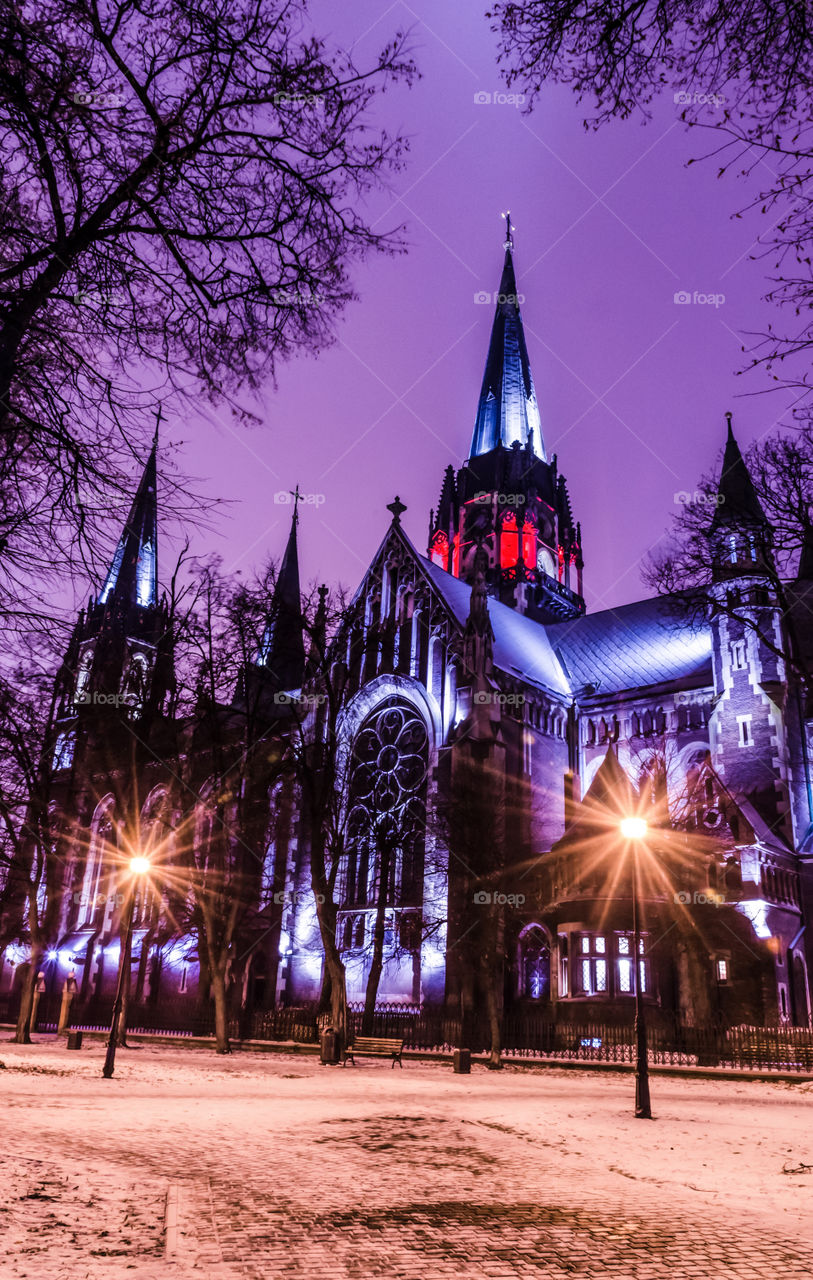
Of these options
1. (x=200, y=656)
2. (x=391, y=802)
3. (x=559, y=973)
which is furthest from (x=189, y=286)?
(x=391, y=802)

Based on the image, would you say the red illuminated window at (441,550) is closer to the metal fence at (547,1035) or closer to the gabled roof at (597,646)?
the gabled roof at (597,646)

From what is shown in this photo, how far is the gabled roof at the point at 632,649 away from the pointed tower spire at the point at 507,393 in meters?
15.0

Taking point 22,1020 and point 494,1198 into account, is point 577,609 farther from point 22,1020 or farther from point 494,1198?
point 494,1198

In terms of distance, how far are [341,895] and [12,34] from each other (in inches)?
1577

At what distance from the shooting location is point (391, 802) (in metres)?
41.8

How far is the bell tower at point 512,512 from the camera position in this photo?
182 ft

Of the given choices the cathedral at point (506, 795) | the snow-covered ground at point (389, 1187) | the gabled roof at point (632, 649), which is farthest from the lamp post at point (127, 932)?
the gabled roof at point (632, 649)

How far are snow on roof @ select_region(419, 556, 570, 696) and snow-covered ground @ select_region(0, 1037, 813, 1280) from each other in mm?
29153

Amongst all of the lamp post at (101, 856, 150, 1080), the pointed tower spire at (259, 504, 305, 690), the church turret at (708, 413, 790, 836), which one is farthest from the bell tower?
the lamp post at (101, 856, 150, 1080)

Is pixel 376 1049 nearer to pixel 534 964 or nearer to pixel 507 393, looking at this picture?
pixel 534 964

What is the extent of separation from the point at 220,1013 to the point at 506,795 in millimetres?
16094

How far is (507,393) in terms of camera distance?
60.8m

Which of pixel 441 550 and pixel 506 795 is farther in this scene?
pixel 441 550

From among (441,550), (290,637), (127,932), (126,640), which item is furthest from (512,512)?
(127,932)
